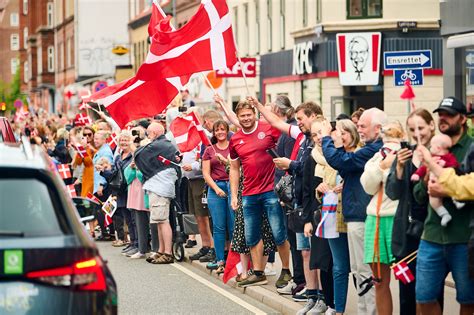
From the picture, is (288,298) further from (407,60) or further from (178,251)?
(407,60)

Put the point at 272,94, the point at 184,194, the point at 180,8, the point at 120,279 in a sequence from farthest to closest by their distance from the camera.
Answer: the point at 180,8 < the point at 272,94 < the point at 184,194 < the point at 120,279

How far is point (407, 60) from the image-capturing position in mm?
18469

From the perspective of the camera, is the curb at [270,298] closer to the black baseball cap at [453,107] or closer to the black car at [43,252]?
the black baseball cap at [453,107]

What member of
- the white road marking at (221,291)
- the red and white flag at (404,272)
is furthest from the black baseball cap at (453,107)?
the white road marking at (221,291)

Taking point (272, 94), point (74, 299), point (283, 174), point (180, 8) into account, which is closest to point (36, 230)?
point (74, 299)

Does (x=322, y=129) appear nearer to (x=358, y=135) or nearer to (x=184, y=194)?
(x=358, y=135)

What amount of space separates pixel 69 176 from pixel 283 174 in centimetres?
1003

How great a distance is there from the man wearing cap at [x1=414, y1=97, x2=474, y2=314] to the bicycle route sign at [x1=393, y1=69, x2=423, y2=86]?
939 cm

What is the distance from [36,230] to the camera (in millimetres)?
6672

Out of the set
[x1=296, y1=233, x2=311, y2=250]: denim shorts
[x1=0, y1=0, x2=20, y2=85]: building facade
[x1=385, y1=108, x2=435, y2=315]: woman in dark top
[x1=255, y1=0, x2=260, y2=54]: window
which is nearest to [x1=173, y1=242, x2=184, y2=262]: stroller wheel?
[x1=296, y1=233, x2=311, y2=250]: denim shorts

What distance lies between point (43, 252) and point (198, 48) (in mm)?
9142

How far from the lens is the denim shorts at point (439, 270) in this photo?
8.88 metres

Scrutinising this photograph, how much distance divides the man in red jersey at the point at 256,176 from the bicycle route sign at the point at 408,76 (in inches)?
180

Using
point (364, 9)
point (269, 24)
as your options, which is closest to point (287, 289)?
point (364, 9)
